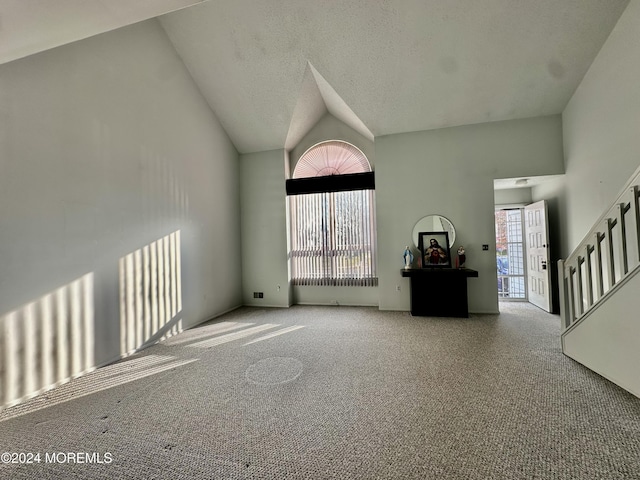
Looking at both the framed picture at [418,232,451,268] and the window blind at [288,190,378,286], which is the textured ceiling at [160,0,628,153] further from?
the framed picture at [418,232,451,268]

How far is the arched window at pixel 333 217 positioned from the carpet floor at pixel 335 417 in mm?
2365

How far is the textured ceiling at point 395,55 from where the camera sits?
365cm

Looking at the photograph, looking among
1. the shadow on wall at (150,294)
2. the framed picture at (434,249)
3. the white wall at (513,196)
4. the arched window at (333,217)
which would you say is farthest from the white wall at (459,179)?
the shadow on wall at (150,294)

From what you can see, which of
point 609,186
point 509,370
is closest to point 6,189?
point 509,370

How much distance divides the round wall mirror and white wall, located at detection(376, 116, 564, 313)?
8 cm

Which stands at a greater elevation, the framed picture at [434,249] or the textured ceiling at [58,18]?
the textured ceiling at [58,18]

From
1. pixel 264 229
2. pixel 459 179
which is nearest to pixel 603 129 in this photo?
pixel 459 179

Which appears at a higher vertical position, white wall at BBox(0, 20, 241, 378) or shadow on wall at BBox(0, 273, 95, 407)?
white wall at BBox(0, 20, 241, 378)

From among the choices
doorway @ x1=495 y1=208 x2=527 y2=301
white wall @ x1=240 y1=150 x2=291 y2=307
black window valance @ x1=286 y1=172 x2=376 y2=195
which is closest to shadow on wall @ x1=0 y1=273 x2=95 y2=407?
white wall @ x1=240 y1=150 x2=291 y2=307

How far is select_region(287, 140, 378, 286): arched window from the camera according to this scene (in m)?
5.77

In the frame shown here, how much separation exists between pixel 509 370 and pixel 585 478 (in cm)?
141

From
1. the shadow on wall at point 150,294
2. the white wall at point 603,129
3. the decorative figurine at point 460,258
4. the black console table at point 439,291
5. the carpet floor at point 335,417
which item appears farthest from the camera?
the decorative figurine at point 460,258

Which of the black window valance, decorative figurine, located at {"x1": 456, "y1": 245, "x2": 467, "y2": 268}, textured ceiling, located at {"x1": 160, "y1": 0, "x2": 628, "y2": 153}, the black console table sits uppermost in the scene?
textured ceiling, located at {"x1": 160, "y1": 0, "x2": 628, "y2": 153}

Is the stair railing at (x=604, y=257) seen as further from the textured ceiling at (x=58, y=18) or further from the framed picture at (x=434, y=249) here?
the textured ceiling at (x=58, y=18)
